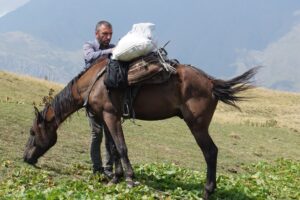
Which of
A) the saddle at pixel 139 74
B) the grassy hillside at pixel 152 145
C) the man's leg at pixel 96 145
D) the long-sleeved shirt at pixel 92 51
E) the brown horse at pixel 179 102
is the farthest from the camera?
the grassy hillside at pixel 152 145

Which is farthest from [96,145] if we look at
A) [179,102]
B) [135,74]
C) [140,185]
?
[179,102]

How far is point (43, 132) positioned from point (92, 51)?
1.92 meters

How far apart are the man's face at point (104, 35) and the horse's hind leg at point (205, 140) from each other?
222 centimetres

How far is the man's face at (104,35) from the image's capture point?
394 inches

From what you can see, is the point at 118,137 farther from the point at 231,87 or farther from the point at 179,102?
the point at 231,87

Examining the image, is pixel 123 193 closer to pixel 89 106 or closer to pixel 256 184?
pixel 89 106

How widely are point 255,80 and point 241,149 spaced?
34.5 feet

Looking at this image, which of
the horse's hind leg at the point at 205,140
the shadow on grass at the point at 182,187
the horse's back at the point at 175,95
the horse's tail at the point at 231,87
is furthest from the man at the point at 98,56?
the horse's tail at the point at 231,87

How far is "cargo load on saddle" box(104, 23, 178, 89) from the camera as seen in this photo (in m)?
9.24

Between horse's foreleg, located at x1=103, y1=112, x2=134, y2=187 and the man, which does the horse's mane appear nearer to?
the man

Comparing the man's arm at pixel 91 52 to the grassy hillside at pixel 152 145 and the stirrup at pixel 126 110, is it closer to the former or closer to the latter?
the stirrup at pixel 126 110

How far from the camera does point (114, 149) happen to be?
32.7 feet

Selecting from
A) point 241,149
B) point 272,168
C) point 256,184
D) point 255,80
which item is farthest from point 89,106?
point 241,149

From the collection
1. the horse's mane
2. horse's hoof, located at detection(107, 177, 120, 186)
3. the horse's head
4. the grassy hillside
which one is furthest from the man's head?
horse's hoof, located at detection(107, 177, 120, 186)
